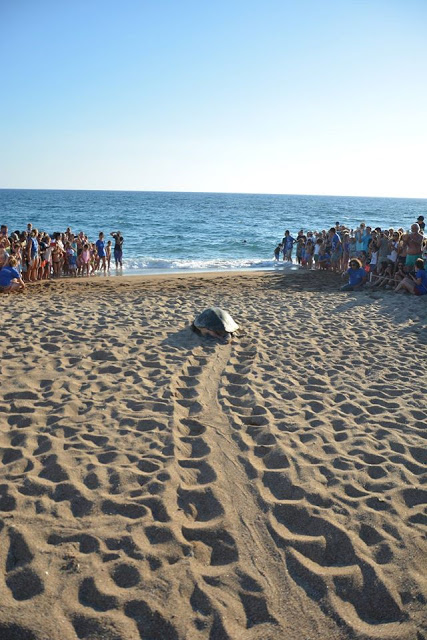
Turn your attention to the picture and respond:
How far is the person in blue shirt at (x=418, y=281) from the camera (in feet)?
34.8

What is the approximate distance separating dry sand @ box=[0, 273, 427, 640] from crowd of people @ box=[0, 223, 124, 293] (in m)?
4.07

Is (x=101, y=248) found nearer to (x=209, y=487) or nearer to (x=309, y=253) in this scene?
(x=309, y=253)

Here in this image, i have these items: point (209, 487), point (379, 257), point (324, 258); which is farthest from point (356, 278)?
point (209, 487)

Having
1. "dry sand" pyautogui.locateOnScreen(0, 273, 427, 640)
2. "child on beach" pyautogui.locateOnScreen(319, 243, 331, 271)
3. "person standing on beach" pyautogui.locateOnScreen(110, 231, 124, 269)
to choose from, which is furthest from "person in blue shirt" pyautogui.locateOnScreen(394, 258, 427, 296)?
"person standing on beach" pyautogui.locateOnScreen(110, 231, 124, 269)

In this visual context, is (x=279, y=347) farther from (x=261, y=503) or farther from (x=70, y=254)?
(x=70, y=254)

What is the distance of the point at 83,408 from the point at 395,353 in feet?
15.0

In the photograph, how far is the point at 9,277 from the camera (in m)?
10.9

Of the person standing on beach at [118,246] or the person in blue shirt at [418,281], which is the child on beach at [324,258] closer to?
the person in blue shirt at [418,281]

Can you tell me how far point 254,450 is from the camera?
171 inches

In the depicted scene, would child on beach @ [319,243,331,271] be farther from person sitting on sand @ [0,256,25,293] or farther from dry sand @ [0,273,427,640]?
person sitting on sand @ [0,256,25,293]

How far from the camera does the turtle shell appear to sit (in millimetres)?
7486

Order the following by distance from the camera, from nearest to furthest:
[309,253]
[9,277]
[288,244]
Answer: [9,277] < [309,253] < [288,244]

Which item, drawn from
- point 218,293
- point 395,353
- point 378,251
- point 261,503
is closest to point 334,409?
point 261,503

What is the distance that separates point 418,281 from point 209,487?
8528 mm
